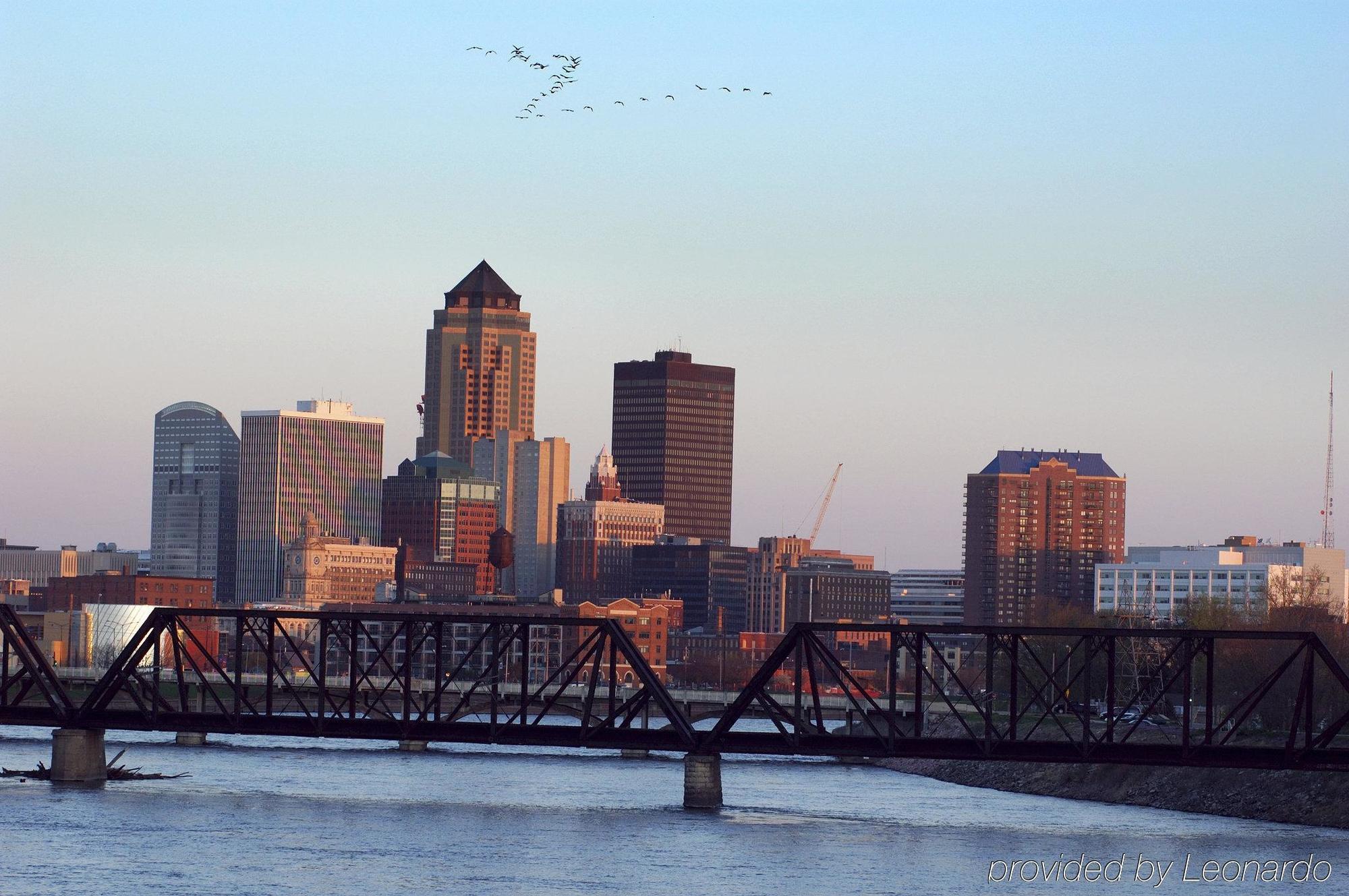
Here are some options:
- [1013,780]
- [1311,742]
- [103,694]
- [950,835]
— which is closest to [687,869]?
[950,835]

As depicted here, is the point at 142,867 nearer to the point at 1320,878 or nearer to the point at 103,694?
the point at 103,694

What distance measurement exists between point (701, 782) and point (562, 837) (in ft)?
47.4

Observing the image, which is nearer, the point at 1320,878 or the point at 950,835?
the point at 1320,878

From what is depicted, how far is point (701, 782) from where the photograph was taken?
111 meters

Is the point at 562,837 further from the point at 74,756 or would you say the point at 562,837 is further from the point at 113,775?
the point at 113,775

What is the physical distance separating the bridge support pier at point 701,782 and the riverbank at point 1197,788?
57.8 feet

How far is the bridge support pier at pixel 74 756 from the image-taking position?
114938 mm

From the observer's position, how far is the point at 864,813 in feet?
372

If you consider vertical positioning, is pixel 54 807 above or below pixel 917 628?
below

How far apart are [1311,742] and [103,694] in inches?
2151

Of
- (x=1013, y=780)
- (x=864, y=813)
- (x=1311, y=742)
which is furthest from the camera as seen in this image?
(x=1013, y=780)

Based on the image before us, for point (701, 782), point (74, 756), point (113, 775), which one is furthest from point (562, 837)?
point (113, 775)

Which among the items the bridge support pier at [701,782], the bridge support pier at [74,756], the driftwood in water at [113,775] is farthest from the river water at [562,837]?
the bridge support pier at [74,756]

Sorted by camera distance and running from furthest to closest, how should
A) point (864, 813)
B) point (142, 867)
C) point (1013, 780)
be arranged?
1. point (1013, 780)
2. point (864, 813)
3. point (142, 867)
